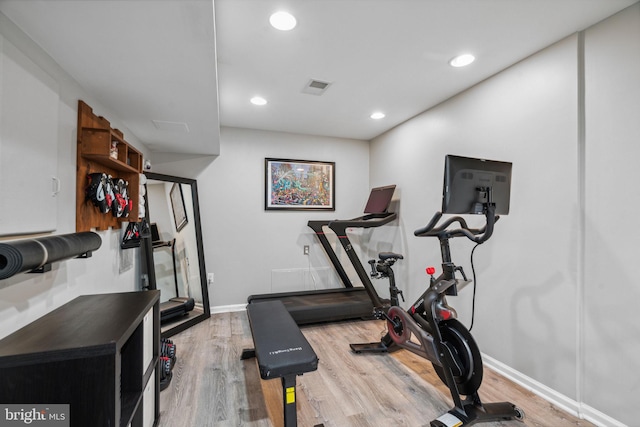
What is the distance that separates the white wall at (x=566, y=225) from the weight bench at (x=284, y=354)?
1664mm

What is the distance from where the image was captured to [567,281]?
75.3 inches

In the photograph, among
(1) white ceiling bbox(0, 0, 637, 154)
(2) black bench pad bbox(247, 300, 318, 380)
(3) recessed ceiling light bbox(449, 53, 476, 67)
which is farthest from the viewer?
(3) recessed ceiling light bbox(449, 53, 476, 67)

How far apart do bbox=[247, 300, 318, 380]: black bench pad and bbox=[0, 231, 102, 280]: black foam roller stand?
1.08 meters

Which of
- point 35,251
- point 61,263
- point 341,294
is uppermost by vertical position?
point 35,251

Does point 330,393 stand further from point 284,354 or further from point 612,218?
point 612,218

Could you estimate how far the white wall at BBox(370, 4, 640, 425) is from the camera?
165 cm

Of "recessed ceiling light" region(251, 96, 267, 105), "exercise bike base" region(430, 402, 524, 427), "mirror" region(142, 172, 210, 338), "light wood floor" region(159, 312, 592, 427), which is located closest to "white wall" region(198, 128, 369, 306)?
"mirror" region(142, 172, 210, 338)

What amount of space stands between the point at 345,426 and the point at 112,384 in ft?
4.39

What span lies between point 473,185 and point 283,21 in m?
1.53

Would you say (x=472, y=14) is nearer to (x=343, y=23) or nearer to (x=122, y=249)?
(x=343, y=23)

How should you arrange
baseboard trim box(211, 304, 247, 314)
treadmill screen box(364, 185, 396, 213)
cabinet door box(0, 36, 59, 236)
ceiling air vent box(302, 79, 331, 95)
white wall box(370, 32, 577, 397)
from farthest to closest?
baseboard trim box(211, 304, 247, 314) < treadmill screen box(364, 185, 396, 213) < ceiling air vent box(302, 79, 331, 95) < white wall box(370, 32, 577, 397) < cabinet door box(0, 36, 59, 236)

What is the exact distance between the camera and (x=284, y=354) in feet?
5.52

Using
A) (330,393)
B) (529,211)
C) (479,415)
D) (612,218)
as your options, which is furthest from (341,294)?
(612,218)

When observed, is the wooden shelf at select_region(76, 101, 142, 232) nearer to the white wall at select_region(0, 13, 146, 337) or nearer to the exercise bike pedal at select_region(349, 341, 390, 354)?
the white wall at select_region(0, 13, 146, 337)
